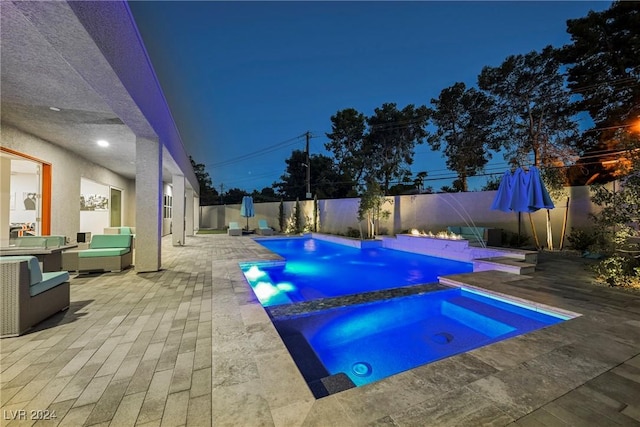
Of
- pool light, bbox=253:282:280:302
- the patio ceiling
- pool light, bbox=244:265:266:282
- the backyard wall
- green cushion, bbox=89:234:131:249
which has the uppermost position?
the patio ceiling

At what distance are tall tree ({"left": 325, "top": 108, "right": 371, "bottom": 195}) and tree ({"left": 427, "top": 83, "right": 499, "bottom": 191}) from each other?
506 centimetres

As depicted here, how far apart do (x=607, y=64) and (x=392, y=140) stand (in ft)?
34.2

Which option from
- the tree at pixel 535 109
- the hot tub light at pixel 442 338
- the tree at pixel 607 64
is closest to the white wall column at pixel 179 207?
the hot tub light at pixel 442 338

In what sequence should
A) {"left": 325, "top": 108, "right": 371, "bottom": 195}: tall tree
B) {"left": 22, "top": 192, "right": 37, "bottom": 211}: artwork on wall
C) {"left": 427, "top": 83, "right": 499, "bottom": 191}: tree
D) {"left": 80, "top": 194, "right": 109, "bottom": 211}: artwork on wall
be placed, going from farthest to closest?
{"left": 325, "top": 108, "right": 371, "bottom": 195}: tall tree → {"left": 427, "top": 83, "right": 499, "bottom": 191}: tree → {"left": 80, "top": 194, "right": 109, "bottom": 211}: artwork on wall → {"left": 22, "top": 192, "right": 37, "bottom": 211}: artwork on wall

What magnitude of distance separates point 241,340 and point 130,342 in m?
1.03

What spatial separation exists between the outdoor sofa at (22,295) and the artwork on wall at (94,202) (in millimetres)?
9609

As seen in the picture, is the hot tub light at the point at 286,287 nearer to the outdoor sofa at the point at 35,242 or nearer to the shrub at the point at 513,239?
the outdoor sofa at the point at 35,242

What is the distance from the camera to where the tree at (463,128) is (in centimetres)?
1452

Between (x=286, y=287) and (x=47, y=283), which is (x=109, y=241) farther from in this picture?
(x=286, y=287)

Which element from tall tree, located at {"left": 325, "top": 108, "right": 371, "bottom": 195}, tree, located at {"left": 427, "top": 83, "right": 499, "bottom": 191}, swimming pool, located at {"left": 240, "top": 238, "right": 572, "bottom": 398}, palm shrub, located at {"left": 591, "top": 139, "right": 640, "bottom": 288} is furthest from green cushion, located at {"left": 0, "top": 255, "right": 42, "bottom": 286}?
tall tree, located at {"left": 325, "top": 108, "right": 371, "bottom": 195}

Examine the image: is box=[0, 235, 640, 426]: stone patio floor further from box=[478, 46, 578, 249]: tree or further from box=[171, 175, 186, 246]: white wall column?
box=[478, 46, 578, 249]: tree

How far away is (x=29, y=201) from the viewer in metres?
8.62

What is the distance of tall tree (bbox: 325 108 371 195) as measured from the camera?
1959 cm

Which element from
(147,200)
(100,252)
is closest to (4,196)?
(100,252)
